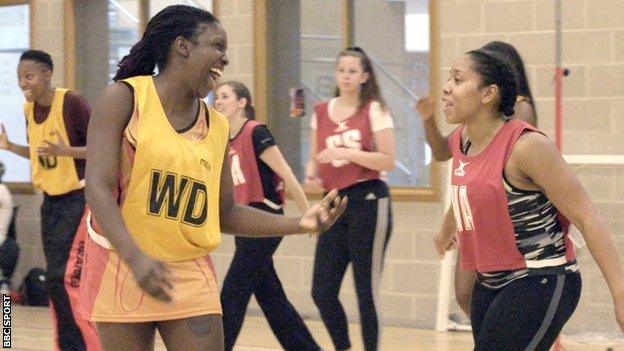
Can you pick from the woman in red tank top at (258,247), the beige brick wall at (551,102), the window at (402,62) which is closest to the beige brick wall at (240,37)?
the window at (402,62)

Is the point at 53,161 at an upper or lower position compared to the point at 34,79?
lower

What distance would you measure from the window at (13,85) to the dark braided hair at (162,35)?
878cm

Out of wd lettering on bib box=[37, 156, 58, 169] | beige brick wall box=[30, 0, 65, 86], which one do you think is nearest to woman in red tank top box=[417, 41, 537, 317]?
wd lettering on bib box=[37, 156, 58, 169]

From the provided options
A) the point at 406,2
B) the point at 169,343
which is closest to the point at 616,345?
the point at 406,2

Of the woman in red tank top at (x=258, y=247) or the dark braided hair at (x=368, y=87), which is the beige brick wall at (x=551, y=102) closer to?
the dark braided hair at (x=368, y=87)

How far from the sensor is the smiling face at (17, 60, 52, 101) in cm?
766

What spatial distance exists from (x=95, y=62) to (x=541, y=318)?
28.4ft

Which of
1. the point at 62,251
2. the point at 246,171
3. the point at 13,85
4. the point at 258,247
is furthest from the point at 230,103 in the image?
the point at 13,85

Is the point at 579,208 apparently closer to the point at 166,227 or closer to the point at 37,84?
the point at 166,227

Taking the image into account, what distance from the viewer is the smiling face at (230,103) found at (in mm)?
7648

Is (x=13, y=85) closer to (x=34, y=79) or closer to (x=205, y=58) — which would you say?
(x=34, y=79)

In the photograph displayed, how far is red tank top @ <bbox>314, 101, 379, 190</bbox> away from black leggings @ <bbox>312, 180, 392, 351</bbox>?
0.06 m

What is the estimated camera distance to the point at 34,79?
7656 millimetres

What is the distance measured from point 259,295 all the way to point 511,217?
3.23 meters
